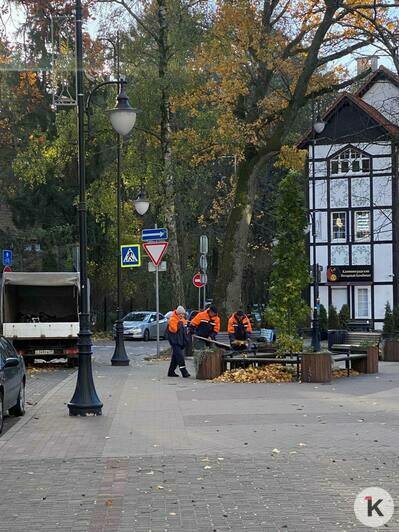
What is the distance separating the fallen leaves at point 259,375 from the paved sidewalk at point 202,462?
83.4 inches

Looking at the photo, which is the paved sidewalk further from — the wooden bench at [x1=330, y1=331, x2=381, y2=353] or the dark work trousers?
the wooden bench at [x1=330, y1=331, x2=381, y2=353]

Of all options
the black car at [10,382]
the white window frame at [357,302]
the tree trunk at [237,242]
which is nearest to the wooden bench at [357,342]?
the tree trunk at [237,242]

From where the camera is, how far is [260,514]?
6781 mm

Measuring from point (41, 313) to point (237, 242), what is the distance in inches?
254

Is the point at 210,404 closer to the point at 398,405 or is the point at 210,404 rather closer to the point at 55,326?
the point at 398,405

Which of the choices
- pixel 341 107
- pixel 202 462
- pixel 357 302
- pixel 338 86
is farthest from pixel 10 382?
pixel 341 107

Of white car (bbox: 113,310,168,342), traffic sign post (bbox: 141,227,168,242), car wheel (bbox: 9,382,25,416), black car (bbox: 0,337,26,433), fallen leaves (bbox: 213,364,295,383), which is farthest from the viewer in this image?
white car (bbox: 113,310,168,342)

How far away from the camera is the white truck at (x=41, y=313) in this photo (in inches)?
887

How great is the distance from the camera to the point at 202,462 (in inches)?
352

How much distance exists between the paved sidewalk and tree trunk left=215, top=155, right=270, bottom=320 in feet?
34.5

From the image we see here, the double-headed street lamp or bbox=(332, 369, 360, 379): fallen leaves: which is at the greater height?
the double-headed street lamp

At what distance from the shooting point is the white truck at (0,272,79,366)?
22.5 metres

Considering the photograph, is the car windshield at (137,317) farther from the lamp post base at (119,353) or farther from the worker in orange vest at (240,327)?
the worker in orange vest at (240,327)

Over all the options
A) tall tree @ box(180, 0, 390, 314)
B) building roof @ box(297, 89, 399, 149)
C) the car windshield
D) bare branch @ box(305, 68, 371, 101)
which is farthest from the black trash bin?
building roof @ box(297, 89, 399, 149)
